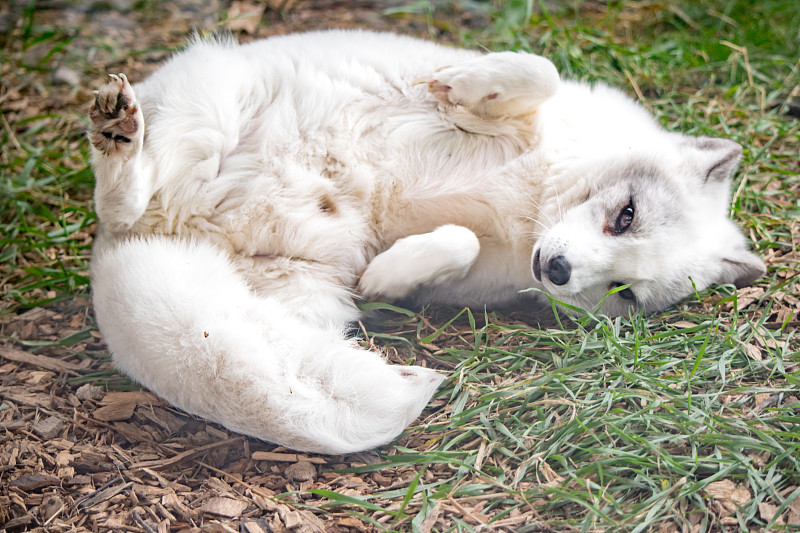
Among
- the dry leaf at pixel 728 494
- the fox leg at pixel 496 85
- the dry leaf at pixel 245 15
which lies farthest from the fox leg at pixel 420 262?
the dry leaf at pixel 245 15

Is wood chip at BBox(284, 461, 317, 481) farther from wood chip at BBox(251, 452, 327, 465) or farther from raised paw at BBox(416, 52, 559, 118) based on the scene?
raised paw at BBox(416, 52, 559, 118)

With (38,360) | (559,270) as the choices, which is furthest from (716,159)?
(38,360)

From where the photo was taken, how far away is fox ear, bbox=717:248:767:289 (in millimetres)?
2881

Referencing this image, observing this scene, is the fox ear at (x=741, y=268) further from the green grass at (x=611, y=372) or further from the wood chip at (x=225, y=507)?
the wood chip at (x=225, y=507)

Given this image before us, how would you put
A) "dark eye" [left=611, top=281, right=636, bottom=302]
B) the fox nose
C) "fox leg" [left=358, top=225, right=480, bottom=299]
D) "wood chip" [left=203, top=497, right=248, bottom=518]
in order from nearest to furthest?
1. "wood chip" [left=203, top=497, right=248, bottom=518]
2. the fox nose
3. "fox leg" [left=358, top=225, right=480, bottom=299]
4. "dark eye" [left=611, top=281, right=636, bottom=302]

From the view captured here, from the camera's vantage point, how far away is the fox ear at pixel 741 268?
2881 millimetres

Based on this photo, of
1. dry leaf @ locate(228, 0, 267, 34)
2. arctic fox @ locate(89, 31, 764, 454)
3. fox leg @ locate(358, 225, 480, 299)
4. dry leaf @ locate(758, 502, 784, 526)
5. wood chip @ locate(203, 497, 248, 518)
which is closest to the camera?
dry leaf @ locate(758, 502, 784, 526)

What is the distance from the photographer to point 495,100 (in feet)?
9.68

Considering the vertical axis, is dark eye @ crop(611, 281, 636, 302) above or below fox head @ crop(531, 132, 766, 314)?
below

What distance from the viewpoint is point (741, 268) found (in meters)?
2.89

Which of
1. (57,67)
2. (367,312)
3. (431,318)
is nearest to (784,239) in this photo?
(431,318)

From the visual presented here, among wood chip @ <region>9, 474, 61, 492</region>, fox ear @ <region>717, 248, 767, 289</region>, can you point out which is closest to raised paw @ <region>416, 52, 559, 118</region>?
fox ear @ <region>717, 248, 767, 289</region>

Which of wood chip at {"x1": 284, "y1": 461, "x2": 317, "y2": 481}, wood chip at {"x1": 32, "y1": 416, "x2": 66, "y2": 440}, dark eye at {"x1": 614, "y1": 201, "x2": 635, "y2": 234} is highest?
dark eye at {"x1": 614, "y1": 201, "x2": 635, "y2": 234}

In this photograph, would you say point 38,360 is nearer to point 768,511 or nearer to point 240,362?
point 240,362
